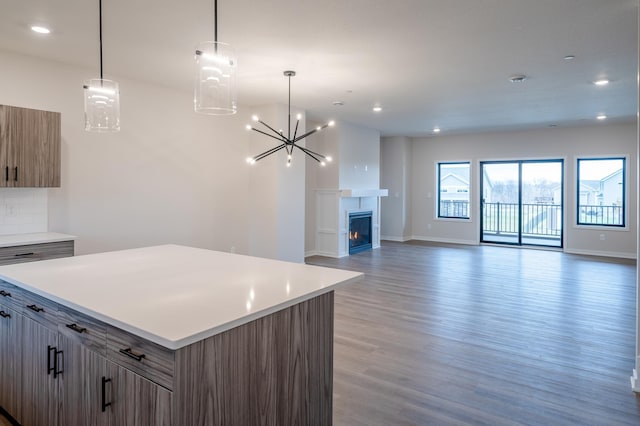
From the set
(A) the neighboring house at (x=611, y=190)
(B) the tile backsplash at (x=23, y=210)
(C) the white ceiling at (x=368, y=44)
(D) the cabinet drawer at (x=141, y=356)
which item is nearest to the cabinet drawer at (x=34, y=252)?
(B) the tile backsplash at (x=23, y=210)

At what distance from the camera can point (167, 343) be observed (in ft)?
4.39

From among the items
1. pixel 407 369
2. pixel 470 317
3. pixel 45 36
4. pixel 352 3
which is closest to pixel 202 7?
pixel 352 3

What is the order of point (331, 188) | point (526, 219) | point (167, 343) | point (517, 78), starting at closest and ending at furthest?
point (167, 343) < point (517, 78) < point (331, 188) < point (526, 219)

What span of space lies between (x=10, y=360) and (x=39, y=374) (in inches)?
16.4

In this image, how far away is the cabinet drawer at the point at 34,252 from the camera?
142 inches

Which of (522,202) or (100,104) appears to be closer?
(100,104)

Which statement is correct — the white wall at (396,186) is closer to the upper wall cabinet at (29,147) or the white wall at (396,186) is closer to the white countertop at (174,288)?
the upper wall cabinet at (29,147)

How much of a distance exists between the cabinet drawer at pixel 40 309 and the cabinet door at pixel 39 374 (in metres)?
0.03

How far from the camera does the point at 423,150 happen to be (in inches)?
429

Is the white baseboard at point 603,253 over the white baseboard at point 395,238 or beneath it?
beneath

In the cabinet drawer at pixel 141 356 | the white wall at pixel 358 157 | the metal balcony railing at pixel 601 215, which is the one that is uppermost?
the white wall at pixel 358 157

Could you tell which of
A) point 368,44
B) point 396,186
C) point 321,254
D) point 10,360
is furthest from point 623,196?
point 10,360

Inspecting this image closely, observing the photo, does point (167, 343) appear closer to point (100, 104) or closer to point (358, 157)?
point (100, 104)

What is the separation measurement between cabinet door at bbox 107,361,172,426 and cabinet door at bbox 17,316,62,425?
1.67 feet
